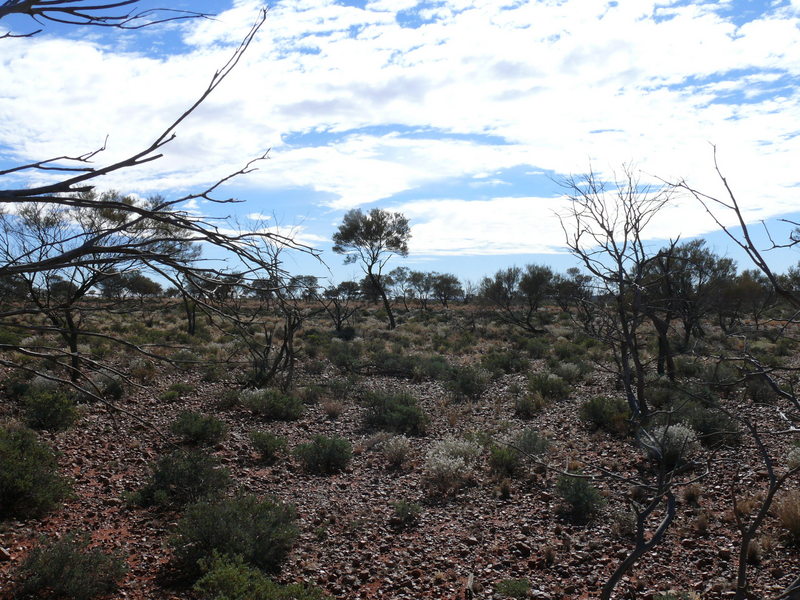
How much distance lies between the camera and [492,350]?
78.7 ft

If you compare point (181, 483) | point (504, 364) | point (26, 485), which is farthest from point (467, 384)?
point (26, 485)

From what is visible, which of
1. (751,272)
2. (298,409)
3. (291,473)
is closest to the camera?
(291,473)

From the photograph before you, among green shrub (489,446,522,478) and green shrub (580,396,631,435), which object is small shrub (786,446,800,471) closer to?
green shrub (580,396,631,435)

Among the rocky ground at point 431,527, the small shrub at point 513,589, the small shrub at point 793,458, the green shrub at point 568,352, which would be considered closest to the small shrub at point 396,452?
the rocky ground at point 431,527

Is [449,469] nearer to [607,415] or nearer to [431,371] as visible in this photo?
[607,415]

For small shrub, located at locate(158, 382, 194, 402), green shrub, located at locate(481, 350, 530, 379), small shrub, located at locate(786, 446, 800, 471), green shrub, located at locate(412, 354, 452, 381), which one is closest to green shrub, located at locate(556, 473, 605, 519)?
small shrub, located at locate(786, 446, 800, 471)

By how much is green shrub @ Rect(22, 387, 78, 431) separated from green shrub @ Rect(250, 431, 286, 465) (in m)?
3.32

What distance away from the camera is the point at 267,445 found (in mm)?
9977

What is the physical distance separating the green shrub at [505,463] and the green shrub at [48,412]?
25.0 feet

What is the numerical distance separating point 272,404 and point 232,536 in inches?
275

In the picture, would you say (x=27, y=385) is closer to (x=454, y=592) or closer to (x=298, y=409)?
(x=298, y=409)

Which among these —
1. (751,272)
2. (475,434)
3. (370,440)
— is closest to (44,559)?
(370,440)

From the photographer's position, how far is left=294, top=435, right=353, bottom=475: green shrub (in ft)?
31.7

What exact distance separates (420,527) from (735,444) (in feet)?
19.3
